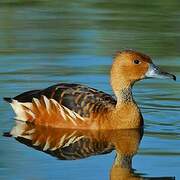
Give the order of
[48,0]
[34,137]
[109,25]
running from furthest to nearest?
[48,0], [109,25], [34,137]

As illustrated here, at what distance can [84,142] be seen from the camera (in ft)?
45.3

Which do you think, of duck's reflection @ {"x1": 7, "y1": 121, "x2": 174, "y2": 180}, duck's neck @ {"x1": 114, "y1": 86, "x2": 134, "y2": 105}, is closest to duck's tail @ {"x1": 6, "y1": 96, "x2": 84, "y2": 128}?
duck's reflection @ {"x1": 7, "y1": 121, "x2": 174, "y2": 180}

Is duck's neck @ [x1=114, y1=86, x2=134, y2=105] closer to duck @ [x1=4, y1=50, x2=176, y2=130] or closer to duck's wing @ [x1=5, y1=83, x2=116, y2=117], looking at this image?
duck @ [x1=4, y1=50, x2=176, y2=130]

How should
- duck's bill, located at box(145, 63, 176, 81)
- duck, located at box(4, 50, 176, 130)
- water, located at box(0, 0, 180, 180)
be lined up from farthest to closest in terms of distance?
duck's bill, located at box(145, 63, 176, 81) → duck, located at box(4, 50, 176, 130) → water, located at box(0, 0, 180, 180)

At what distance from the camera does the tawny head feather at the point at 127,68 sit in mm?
14812

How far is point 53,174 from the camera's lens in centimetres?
1192

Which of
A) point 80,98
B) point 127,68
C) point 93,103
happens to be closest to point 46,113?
point 80,98

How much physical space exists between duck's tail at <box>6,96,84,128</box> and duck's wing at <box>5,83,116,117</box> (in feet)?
0.20

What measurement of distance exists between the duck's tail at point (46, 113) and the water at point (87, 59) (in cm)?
20

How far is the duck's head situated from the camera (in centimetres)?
1481

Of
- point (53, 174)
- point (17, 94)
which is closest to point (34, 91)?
point (17, 94)

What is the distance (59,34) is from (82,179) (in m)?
8.56

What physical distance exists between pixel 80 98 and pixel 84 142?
985mm

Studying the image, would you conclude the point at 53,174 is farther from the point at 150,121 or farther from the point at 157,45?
the point at 157,45
